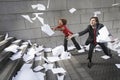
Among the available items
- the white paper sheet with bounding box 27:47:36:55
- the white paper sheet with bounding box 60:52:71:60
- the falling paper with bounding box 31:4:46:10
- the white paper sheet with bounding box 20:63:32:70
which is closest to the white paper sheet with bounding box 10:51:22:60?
the white paper sheet with bounding box 20:63:32:70

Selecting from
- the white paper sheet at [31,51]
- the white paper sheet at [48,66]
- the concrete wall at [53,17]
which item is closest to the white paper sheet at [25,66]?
the white paper sheet at [48,66]

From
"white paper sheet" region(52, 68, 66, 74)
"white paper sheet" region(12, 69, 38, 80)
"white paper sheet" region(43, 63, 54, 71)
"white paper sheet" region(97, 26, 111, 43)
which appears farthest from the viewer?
"white paper sheet" region(97, 26, 111, 43)

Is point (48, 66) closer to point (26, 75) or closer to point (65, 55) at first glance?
point (26, 75)

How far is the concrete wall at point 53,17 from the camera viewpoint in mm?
5469

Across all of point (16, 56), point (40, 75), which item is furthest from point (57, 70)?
point (16, 56)

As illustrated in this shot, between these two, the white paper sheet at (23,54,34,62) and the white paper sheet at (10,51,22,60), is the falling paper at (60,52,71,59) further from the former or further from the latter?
the white paper sheet at (10,51,22,60)

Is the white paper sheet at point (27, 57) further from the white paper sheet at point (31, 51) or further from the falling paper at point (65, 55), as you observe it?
the falling paper at point (65, 55)

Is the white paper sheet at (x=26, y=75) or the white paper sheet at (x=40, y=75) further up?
the white paper sheet at (x=26, y=75)

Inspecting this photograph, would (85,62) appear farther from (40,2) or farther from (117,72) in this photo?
(40,2)

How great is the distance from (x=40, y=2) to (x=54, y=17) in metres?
0.75

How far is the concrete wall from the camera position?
5.47 meters

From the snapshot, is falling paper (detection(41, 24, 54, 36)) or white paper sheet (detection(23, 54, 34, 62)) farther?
falling paper (detection(41, 24, 54, 36))

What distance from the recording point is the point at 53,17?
5988mm

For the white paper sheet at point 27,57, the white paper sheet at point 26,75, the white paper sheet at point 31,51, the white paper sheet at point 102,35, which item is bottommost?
the white paper sheet at point 26,75
